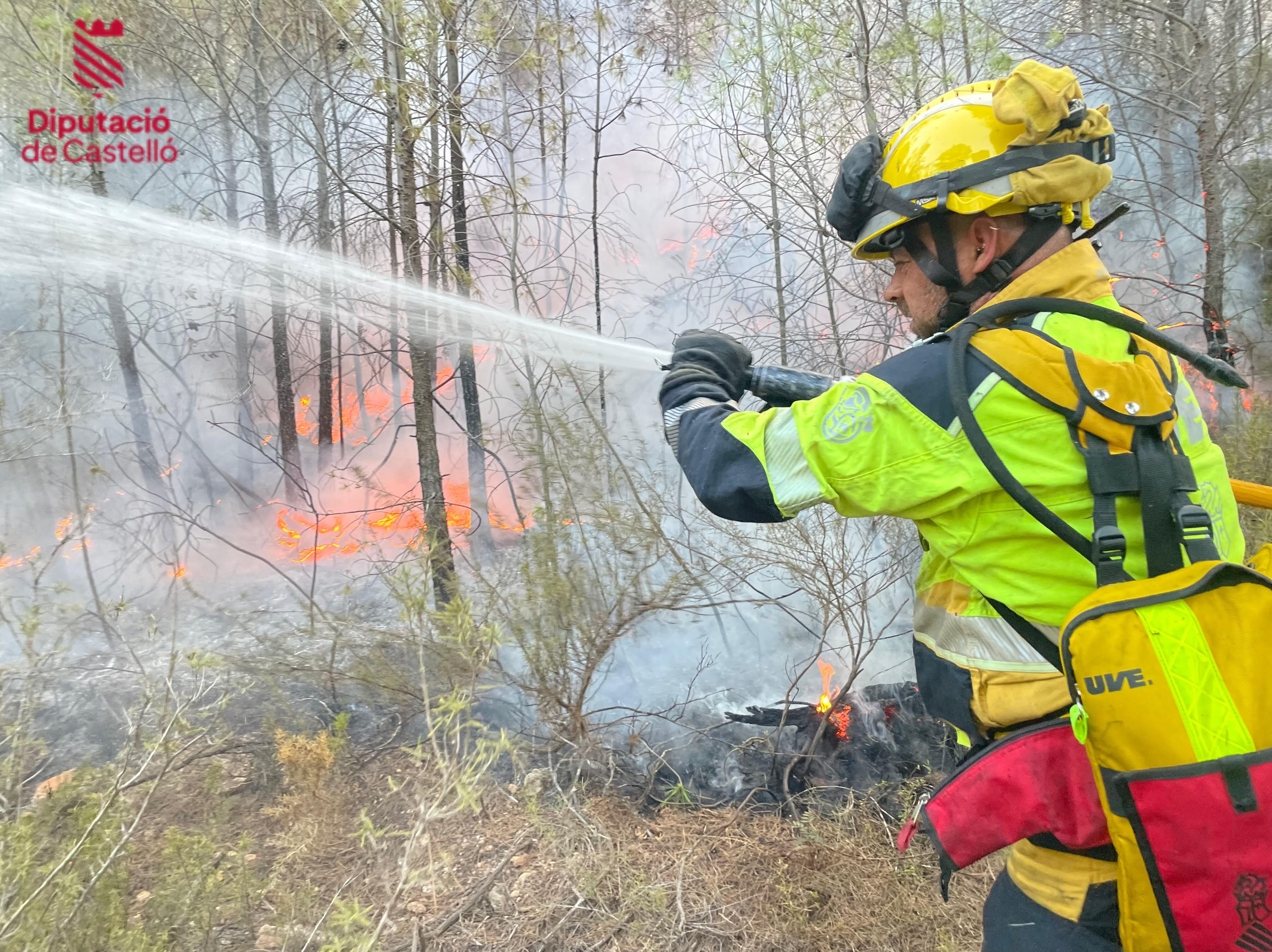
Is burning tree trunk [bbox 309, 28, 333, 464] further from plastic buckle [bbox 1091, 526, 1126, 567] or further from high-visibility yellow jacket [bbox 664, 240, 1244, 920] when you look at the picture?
plastic buckle [bbox 1091, 526, 1126, 567]

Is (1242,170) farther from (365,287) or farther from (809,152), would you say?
(365,287)

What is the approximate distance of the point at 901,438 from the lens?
49.3 inches

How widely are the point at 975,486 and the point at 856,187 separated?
825 mm

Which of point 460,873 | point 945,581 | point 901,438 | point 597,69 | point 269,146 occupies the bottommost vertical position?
point 460,873

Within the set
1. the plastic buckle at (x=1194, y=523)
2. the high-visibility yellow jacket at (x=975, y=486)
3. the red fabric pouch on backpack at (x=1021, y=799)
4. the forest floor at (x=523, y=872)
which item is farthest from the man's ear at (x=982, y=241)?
the forest floor at (x=523, y=872)

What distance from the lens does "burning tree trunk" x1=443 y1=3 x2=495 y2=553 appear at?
14.9ft

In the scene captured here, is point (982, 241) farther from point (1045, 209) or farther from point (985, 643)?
point (985, 643)

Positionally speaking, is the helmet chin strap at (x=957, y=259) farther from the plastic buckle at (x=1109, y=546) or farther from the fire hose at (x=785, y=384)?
the plastic buckle at (x=1109, y=546)

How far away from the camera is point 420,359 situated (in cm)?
503

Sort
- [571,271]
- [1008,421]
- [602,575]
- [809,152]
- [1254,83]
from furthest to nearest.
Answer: [571,271] < [809,152] < [1254,83] < [602,575] < [1008,421]

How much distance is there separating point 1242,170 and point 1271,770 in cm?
651

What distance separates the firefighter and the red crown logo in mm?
6119

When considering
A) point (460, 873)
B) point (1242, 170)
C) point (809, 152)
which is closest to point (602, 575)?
point (460, 873)

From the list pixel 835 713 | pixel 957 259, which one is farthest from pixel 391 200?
pixel 835 713
